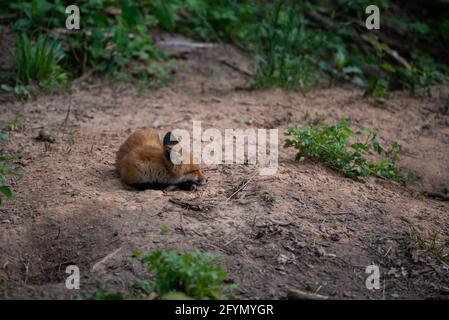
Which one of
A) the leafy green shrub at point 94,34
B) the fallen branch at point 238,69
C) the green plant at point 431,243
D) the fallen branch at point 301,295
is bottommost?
the fallen branch at point 301,295

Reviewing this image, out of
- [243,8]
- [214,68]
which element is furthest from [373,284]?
[243,8]

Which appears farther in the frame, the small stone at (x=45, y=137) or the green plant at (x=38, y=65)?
the green plant at (x=38, y=65)

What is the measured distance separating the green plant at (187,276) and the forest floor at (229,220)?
33 cm

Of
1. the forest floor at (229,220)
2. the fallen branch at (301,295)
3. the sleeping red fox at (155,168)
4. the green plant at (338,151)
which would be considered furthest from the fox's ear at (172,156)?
the fallen branch at (301,295)

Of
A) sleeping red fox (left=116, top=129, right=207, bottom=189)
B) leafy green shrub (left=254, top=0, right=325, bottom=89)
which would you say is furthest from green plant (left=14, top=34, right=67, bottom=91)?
leafy green shrub (left=254, top=0, right=325, bottom=89)

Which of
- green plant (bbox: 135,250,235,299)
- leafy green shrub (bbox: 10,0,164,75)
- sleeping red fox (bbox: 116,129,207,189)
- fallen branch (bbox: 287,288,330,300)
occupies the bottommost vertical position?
fallen branch (bbox: 287,288,330,300)

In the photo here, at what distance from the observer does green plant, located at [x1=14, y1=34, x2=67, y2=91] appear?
7.33 metres

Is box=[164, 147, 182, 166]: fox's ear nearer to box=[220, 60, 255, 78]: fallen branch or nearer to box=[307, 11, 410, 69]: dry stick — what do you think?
box=[220, 60, 255, 78]: fallen branch

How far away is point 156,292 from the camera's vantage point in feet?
11.7

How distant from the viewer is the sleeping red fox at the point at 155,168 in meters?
5.07

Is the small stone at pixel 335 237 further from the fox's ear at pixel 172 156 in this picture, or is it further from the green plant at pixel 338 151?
the fox's ear at pixel 172 156

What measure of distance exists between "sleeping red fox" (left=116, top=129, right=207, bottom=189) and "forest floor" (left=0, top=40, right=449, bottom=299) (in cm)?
15

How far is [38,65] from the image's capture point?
7426 mm
